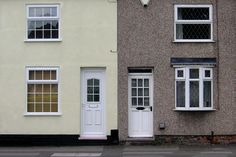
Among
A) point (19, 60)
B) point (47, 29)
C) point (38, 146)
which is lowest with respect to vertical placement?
point (38, 146)

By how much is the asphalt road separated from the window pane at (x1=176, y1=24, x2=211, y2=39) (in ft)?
13.2

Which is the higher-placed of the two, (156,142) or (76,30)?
(76,30)

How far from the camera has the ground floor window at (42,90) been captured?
61.9 feet

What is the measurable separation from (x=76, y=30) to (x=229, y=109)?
630 cm

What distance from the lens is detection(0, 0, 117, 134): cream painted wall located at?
18.7 metres

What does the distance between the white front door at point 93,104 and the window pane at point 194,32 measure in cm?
324

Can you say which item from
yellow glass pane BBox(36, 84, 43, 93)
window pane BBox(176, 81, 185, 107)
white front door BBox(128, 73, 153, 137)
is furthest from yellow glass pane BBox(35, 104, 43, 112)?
window pane BBox(176, 81, 185, 107)

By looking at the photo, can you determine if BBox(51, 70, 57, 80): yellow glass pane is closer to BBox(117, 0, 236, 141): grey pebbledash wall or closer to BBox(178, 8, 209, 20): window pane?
BBox(117, 0, 236, 141): grey pebbledash wall

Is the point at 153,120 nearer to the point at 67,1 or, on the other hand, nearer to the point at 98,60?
the point at 98,60

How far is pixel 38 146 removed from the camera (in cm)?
1858

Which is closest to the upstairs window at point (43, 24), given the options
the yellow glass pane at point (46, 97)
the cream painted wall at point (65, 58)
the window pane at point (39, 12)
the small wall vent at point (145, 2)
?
the window pane at point (39, 12)

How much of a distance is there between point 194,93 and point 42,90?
5.59 metres

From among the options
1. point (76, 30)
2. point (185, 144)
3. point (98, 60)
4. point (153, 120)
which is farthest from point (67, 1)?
point (185, 144)

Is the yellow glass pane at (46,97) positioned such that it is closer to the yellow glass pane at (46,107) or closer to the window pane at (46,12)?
the yellow glass pane at (46,107)
